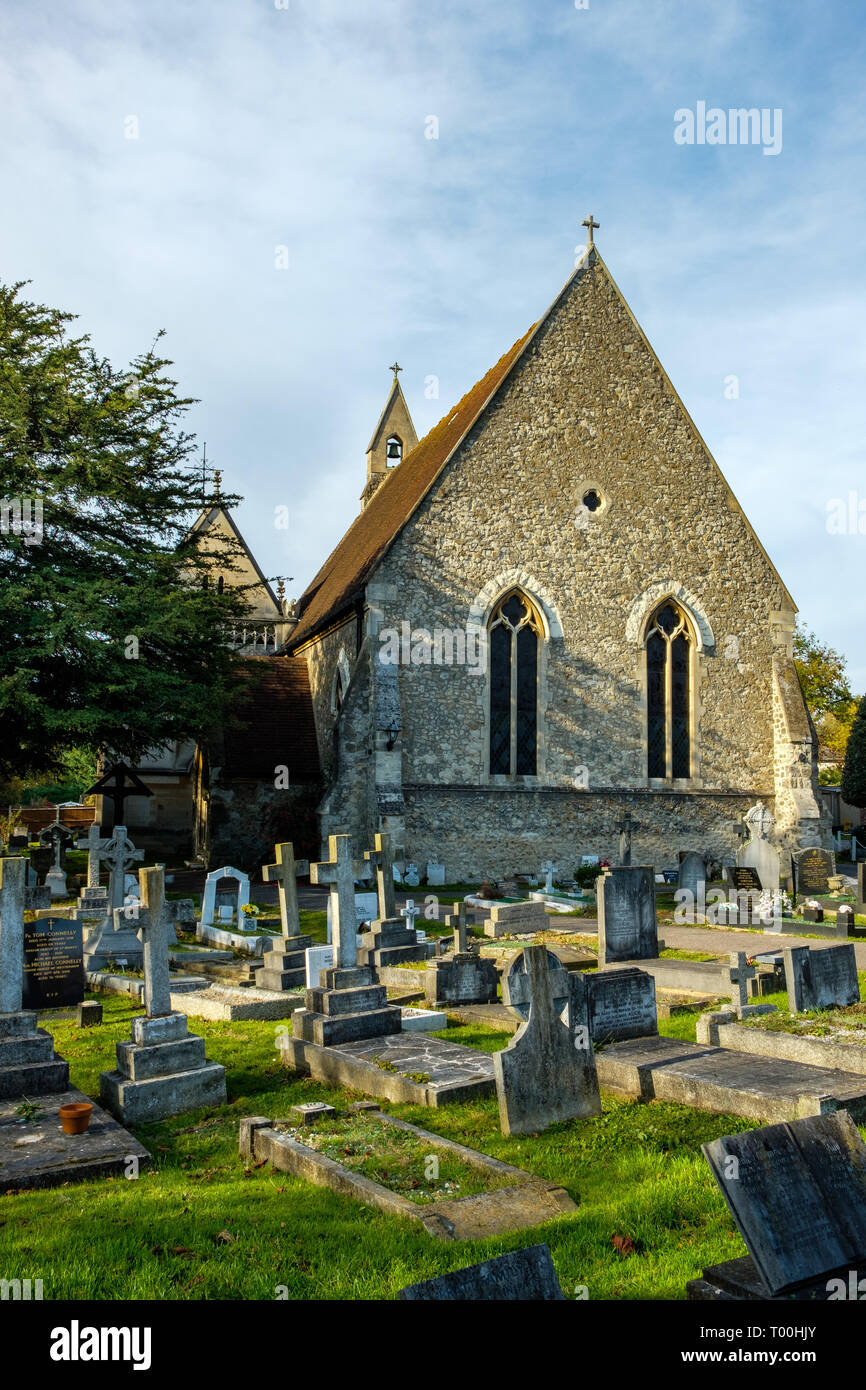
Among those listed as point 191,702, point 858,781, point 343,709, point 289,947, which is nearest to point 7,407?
point 191,702

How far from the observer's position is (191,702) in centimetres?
1884

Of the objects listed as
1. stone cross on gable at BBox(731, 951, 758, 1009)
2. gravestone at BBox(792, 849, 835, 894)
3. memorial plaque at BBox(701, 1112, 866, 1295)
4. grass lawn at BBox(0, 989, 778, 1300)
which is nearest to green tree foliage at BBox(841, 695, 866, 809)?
gravestone at BBox(792, 849, 835, 894)

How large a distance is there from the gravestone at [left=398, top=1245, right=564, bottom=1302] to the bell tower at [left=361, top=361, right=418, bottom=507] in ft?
102

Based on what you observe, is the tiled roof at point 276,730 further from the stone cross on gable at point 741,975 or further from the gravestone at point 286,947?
the stone cross on gable at point 741,975

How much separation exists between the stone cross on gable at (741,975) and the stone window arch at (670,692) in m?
11.7

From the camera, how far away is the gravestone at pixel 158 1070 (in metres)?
6.46

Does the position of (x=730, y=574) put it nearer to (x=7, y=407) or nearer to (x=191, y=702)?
(x=191, y=702)

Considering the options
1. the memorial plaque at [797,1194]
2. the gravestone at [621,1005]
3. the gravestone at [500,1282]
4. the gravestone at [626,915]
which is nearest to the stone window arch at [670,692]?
the gravestone at [626,915]

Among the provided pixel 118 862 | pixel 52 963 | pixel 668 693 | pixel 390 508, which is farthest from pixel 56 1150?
pixel 390 508

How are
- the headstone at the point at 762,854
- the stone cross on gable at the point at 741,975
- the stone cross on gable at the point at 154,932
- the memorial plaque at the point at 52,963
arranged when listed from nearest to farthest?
1. the stone cross on gable at the point at 154,932
2. the stone cross on gable at the point at 741,975
3. the memorial plaque at the point at 52,963
4. the headstone at the point at 762,854

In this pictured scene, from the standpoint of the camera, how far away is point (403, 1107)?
6449 millimetres

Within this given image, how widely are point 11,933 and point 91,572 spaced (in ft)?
45.1

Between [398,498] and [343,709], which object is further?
[398,498]

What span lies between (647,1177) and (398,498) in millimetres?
20526
